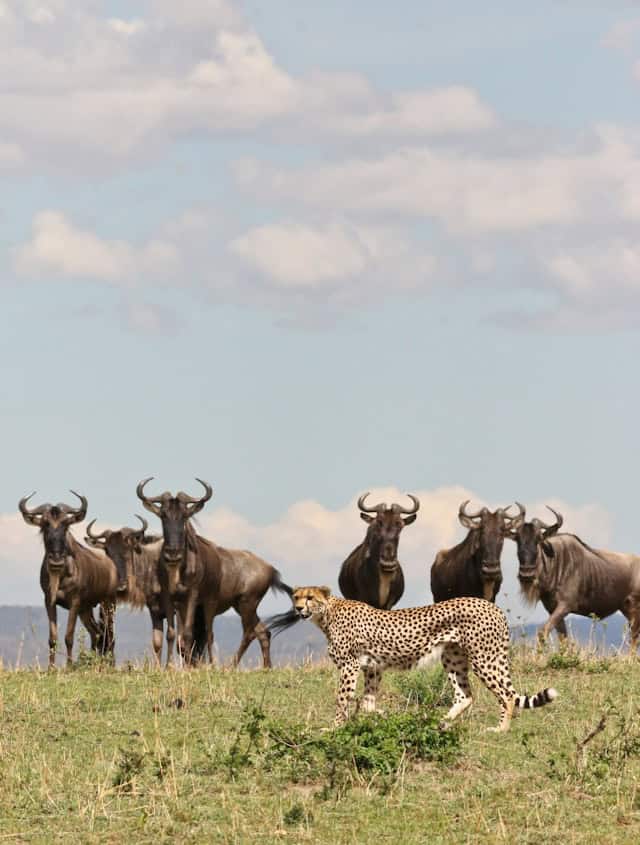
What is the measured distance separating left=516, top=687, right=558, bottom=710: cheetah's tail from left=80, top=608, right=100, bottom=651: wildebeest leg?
Answer: 41.2 feet

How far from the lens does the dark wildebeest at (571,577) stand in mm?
25703

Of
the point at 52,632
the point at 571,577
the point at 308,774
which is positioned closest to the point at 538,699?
the point at 308,774

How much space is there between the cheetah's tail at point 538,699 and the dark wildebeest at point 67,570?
1051 cm

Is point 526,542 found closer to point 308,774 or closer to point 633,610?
point 633,610

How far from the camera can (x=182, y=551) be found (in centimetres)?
2370

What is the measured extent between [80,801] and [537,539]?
592 inches

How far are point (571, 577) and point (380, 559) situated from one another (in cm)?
542

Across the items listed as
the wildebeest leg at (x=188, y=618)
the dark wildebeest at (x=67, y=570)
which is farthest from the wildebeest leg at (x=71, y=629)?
the wildebeest leg at (x=188, y=618)

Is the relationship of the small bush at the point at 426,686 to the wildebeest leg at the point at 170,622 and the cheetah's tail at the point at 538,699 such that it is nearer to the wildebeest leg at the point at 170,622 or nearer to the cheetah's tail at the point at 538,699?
the cheetah's tail at the point at 538,699

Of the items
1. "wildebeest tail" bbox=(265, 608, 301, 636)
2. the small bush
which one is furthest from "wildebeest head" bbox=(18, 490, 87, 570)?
the small bush

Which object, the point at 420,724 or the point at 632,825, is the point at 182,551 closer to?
the point at 420,724

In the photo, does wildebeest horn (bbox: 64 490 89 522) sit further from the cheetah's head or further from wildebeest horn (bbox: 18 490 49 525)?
the cheetah's head

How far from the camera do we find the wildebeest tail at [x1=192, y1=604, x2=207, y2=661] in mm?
24438

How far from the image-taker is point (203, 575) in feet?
80.1
